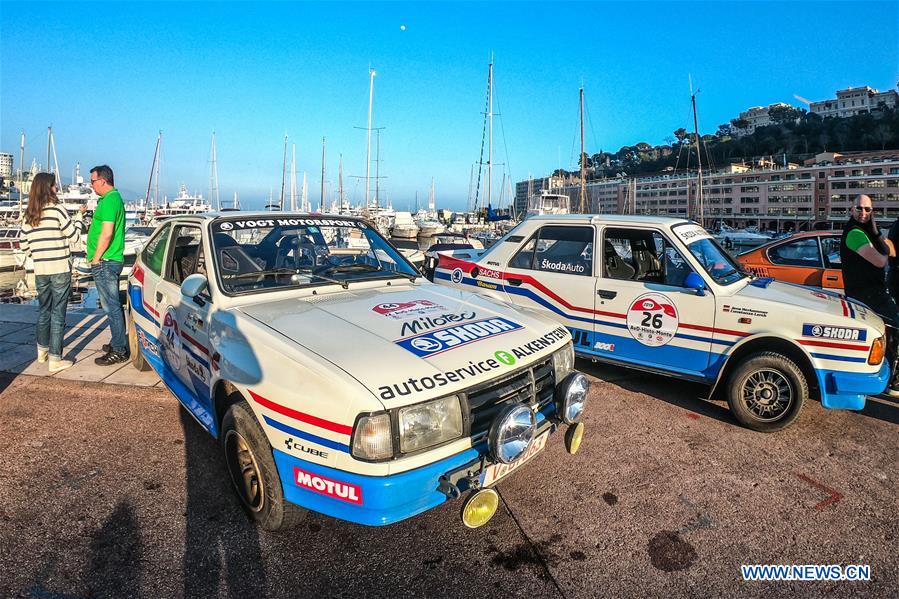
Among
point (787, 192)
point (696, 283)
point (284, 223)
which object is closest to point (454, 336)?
point (284, 223)

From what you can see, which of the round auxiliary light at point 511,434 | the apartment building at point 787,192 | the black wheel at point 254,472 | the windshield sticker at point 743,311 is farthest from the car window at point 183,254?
the apartment building at point 787,192

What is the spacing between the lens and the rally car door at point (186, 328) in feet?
10.3

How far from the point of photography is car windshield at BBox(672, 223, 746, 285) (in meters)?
4.63

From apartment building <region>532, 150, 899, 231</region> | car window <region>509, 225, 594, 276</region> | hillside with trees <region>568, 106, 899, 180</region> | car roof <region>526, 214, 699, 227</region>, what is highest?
hillside with trees <region>568, 106, 899, 180</region>

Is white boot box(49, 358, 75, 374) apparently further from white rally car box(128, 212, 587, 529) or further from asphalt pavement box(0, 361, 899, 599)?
white rally car box(128, 212, 587, 529)

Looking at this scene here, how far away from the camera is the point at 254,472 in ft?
8.78

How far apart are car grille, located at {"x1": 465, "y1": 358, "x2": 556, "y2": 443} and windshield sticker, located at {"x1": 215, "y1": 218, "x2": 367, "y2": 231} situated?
2.19m

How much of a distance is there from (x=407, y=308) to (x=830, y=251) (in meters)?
7.02

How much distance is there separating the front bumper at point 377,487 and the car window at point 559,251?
128 inches

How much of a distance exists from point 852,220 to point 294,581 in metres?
5.84

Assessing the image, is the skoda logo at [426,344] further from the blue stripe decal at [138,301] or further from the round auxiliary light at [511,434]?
the blue stripe decal at [138,301]

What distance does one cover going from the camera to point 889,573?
2.55 metres

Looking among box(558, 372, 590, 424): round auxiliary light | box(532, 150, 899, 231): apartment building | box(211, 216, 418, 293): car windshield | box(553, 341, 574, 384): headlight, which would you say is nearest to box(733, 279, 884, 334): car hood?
box(553, 341, 574, 384): headlight

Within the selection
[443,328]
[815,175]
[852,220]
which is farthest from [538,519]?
[815,175]
